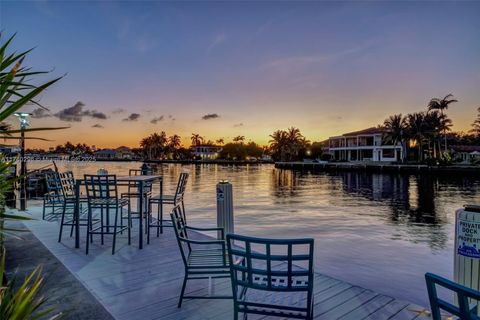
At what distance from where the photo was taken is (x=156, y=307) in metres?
3.08

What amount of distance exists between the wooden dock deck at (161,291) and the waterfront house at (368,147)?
61.4 meters

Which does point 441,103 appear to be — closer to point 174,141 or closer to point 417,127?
point 417,127

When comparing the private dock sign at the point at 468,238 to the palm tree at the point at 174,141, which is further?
the palm tree at the point at 174,141

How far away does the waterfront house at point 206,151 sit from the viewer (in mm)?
115938

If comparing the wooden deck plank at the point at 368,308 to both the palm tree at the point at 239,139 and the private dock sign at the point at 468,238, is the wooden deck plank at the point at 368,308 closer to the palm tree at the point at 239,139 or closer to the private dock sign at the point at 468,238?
the private dock sign at the point at 468,238

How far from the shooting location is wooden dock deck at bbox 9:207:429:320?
2975 mm

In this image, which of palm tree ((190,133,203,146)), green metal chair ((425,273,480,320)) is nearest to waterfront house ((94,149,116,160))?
palm tree ((190,133,203,146))

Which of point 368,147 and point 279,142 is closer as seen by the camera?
point 368,147

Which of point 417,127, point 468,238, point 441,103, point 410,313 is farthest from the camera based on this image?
point 417,127

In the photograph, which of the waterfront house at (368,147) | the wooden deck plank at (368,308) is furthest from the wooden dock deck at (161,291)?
the waterfront house at (368,147)

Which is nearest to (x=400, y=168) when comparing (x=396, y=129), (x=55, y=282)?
(x=396, y=129)

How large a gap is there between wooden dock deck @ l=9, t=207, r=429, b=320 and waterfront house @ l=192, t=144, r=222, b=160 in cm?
11108

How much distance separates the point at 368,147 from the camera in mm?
61094

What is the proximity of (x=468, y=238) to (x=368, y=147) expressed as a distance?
6298 centimetres
